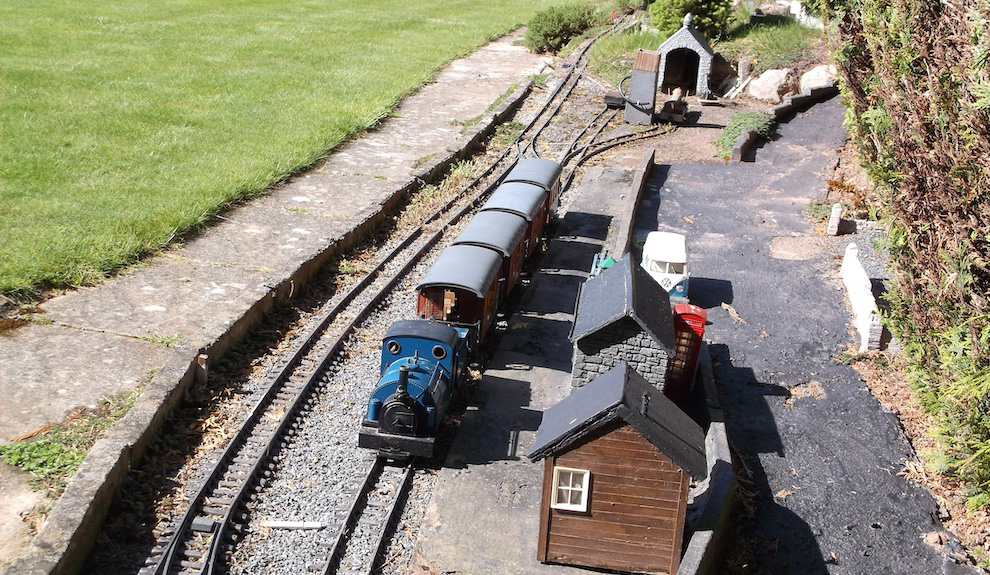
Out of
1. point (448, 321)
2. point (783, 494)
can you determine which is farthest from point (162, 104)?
point (783, 494)

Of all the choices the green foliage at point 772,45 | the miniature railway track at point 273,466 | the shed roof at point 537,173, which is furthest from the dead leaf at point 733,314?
the green foliage at point 772,45

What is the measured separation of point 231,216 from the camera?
20.4 m

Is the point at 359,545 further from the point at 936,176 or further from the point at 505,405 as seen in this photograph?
the point at 936,176

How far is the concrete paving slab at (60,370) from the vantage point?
41.4 ft

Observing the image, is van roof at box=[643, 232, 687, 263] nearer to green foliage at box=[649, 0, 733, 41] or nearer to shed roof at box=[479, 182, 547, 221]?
shed roof at box=[479, 182, 547, 221]

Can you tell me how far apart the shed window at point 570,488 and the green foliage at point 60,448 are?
6302 mm

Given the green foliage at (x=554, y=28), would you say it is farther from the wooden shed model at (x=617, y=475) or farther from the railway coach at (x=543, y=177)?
the wooden shed model at (x=617, y=475)

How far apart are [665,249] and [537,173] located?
4.81 meters

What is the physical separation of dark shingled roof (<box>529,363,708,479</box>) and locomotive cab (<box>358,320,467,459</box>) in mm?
2350

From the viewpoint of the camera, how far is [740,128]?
94.5ft

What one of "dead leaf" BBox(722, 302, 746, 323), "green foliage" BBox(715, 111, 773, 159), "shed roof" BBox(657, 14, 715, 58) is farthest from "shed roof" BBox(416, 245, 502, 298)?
"shed roof" BBox(657, 14, 715, 58)

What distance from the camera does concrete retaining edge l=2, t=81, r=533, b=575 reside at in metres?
9.94

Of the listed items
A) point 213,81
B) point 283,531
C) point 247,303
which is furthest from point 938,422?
point 213,81

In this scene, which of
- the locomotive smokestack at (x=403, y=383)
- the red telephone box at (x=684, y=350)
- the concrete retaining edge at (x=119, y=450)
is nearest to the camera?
the concrete retaining edge at (x=119, y=450)
